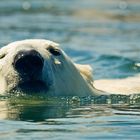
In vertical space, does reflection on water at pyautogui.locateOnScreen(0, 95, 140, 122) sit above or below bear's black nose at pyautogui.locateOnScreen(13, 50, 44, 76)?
below

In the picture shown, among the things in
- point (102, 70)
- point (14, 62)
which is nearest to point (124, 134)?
point (14, 62)

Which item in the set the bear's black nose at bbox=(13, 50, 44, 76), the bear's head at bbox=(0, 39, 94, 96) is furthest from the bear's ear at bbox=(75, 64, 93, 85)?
the bear's black nose at bbox=(13, 50, 44, 76)

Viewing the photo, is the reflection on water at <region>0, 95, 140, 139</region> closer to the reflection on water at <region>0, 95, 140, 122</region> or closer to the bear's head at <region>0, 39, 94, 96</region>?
the reflection on water at <region>0, 95, 140, 122</region>

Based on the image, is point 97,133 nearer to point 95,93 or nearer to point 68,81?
point 68,81

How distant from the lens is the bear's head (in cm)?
744

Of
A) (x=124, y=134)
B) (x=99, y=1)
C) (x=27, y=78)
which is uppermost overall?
(x=99, y=1)

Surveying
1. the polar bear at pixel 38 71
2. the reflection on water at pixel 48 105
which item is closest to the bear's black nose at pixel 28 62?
the polar bear at pixel 38 71

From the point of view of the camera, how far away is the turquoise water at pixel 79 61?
21.6 ft

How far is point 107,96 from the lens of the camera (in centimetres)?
886

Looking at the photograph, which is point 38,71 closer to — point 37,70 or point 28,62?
point 37,70

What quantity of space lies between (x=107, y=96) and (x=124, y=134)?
2485mm

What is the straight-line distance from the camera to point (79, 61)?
14641 mm

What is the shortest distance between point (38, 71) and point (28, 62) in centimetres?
19

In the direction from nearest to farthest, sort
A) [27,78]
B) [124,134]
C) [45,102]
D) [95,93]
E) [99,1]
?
[124,134] → [27,78] → [45,102] → [95,93] → [99,1]
